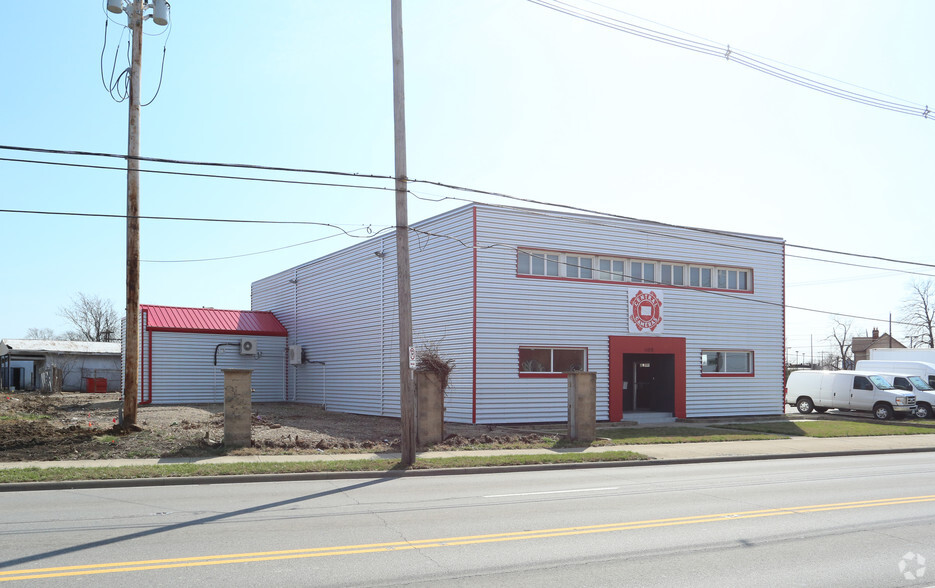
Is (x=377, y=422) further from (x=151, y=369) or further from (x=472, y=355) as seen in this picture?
(x=151, y=369)

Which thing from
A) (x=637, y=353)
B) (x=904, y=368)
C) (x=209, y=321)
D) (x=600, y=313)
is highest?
(x=600, y=313)

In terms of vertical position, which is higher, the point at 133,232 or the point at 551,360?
the point at 133,232

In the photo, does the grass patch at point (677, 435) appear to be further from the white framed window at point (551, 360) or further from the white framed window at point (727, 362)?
the white framed window at point (727, 362)

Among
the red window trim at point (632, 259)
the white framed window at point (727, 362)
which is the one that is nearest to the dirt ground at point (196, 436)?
the red window trim at point (632, 259)

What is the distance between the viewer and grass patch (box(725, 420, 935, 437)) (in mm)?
23281

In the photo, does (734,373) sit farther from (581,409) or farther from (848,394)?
(581,409)

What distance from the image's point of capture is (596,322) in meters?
25.1

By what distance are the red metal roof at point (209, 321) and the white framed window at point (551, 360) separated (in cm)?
1519

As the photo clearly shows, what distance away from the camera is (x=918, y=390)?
1254 inches

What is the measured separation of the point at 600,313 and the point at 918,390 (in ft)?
54.2

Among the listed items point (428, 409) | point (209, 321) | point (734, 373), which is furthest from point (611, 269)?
point (209, 321)

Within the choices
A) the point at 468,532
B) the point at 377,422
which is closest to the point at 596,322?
the point at 377,422

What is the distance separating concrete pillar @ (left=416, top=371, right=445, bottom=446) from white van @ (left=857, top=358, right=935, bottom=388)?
87.8 ft

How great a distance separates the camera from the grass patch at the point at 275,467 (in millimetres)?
12617
